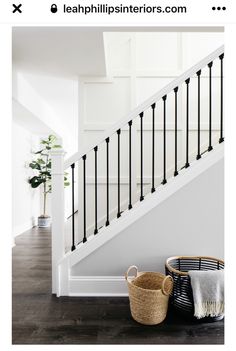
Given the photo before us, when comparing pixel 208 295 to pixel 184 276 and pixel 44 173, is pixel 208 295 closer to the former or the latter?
pixel 184 276

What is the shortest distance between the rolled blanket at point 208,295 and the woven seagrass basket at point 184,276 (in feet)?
0.17

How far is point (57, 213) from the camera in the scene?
7.54ft

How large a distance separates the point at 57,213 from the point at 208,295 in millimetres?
1270

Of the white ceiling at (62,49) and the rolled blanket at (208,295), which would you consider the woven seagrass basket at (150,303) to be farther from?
the white ceiling at (62,49)

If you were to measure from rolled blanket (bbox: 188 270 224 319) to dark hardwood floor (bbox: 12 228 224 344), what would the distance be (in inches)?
3.7

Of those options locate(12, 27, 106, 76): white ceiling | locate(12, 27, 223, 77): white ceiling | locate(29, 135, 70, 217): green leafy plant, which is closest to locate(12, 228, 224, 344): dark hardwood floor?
locate(12, 27, 223, 77): white ceiling

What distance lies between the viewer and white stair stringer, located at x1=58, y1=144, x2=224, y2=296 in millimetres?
2271

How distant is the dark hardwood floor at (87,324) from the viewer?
1.67m

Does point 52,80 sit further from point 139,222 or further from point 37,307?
point 37,307

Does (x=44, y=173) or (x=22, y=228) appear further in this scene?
(x=44, y=173)

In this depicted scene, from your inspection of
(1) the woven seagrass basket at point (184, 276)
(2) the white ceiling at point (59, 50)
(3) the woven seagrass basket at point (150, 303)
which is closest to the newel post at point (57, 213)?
(3) the woven seagrass basket at point (150, 303)
